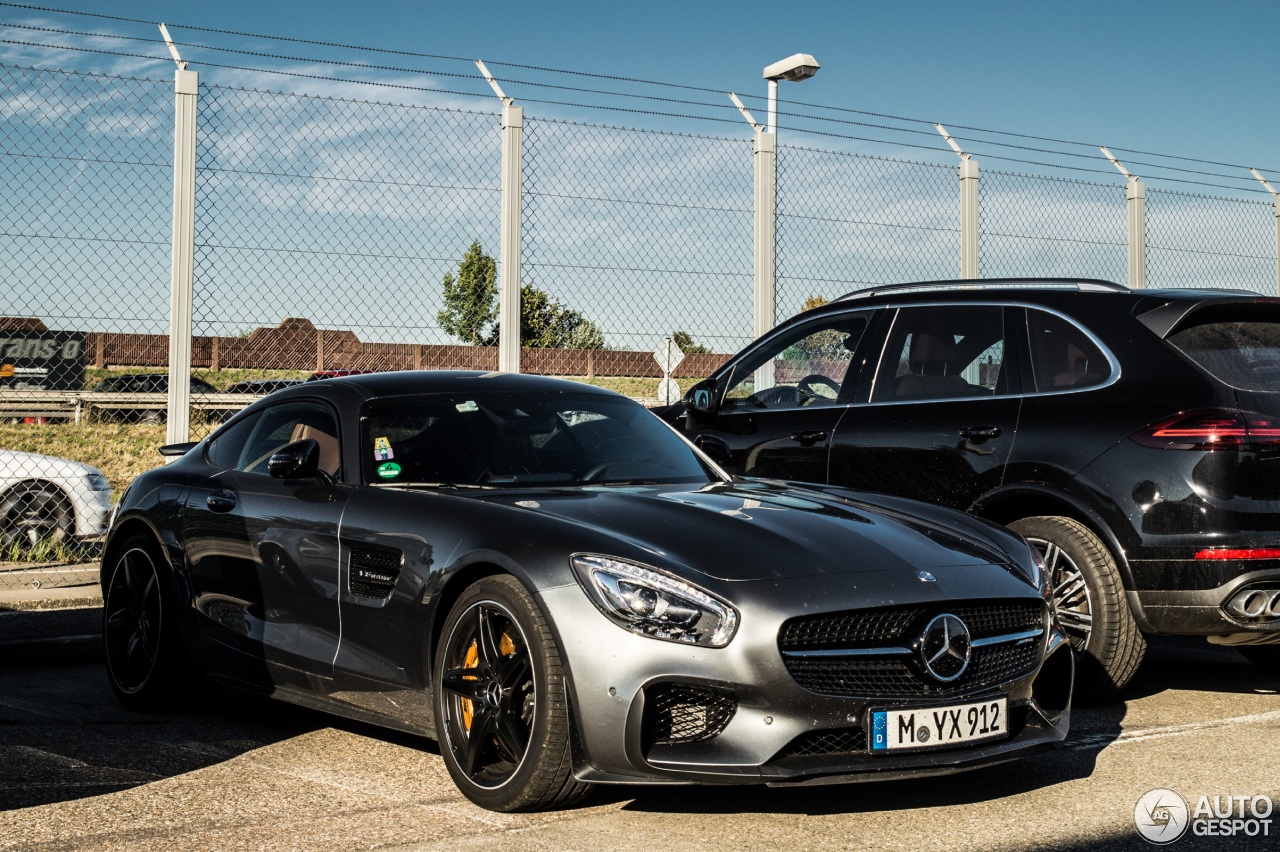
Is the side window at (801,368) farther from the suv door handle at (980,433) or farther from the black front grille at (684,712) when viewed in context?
the black front grille at (684,712)

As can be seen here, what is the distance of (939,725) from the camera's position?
439 cm

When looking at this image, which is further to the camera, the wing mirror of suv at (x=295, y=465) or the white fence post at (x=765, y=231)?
the white fence post at (x=765, y=231)

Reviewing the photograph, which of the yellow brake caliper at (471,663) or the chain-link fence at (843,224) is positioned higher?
the chain-link fence at (843,224)

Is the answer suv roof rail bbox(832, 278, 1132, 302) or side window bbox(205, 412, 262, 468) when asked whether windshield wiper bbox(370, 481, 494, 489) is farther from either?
suv roof rail bbox(832, 278, 1132, 302)

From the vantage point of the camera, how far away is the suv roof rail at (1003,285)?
6840 millimetres

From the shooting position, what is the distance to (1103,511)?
6266 millimetres

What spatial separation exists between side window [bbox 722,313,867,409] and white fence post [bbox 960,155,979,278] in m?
5.91

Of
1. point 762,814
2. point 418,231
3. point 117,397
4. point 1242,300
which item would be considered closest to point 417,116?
point 418,231

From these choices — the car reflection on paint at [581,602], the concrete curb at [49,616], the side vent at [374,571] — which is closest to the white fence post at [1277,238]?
the car reflection on paint at [581,602]

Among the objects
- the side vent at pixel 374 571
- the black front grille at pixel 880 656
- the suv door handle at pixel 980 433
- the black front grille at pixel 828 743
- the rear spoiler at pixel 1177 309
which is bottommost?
the black front grille at pixel 828 743

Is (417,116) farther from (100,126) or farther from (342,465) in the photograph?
(342,465)

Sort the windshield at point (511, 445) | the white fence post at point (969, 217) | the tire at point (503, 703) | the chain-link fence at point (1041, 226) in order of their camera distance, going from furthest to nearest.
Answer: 1. the chain-link fence at point (1041, 226)
2. the white fence post at point (969, 217)
3. the windshield at point (511, 445)
4. the tire at point (503, 703)

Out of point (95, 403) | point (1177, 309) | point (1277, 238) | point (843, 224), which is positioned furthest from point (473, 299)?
point (1277, 238)

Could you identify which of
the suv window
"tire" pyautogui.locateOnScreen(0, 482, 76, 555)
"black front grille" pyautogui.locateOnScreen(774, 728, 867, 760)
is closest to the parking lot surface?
"black front grille" pyautogui.locateOnScreen(774, 728, 867, 760)
